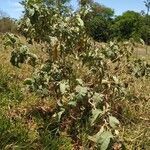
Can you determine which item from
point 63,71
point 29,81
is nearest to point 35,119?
point 29,81

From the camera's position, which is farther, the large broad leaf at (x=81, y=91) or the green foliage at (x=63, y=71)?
the green foliage at (x=63, y=71)

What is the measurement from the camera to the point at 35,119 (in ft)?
17.2

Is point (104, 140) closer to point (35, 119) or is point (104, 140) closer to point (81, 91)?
point (81, 91)

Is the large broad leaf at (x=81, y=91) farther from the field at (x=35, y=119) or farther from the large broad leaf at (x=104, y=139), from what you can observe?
the large broad leaf at (x=104, y=139)

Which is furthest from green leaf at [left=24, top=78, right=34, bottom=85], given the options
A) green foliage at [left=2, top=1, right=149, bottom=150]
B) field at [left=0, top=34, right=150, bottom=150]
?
field at [left=0, top=34, right=150, bottom=150]

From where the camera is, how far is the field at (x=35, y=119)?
451 centimetres

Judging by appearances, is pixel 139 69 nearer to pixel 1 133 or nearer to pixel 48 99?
pixel 48 99

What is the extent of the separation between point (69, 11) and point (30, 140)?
1699 millimetres

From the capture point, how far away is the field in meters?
4.51

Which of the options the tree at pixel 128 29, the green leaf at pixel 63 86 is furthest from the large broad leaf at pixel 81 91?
the tree at pixel 128 29

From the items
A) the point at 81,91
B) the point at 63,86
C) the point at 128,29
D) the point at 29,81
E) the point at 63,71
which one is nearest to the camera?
the point at 81,91

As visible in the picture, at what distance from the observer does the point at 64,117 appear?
17.4 feet

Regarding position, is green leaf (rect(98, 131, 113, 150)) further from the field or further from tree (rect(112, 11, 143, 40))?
tree (rect(112, 11, 143, 40))

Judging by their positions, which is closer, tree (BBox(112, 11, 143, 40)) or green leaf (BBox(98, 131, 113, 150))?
green leaf (BBox(98, 131, 113, 150))
